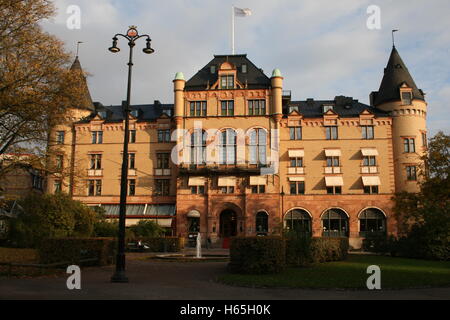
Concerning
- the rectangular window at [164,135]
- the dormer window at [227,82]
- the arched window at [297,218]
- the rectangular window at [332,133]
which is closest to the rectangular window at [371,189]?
the rectangular window at [332,133]

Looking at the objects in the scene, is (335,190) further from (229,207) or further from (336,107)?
(229,207)

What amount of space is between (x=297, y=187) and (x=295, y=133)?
6767 mm

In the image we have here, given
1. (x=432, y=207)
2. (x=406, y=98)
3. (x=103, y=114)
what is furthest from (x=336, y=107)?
(x=103, y=114)

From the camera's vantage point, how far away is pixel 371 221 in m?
47.6

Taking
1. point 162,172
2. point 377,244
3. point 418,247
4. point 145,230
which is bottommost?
point 377,244

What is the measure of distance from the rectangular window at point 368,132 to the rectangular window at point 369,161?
8.22 ft

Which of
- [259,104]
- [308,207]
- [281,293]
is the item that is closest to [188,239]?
[308,207]

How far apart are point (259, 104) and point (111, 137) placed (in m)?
20.0

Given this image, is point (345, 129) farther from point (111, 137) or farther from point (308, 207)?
point (111, 137)

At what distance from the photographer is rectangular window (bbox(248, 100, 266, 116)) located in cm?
4982

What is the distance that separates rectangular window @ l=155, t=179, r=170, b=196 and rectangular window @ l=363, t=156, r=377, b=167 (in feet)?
80.1

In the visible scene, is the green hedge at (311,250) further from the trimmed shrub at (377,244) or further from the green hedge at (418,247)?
the trimmed shrub at (377,244)

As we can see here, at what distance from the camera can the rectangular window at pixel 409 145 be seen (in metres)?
48.5

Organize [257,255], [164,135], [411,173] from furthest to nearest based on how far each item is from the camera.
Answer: [164,135]
[411,173]
[257,255]
